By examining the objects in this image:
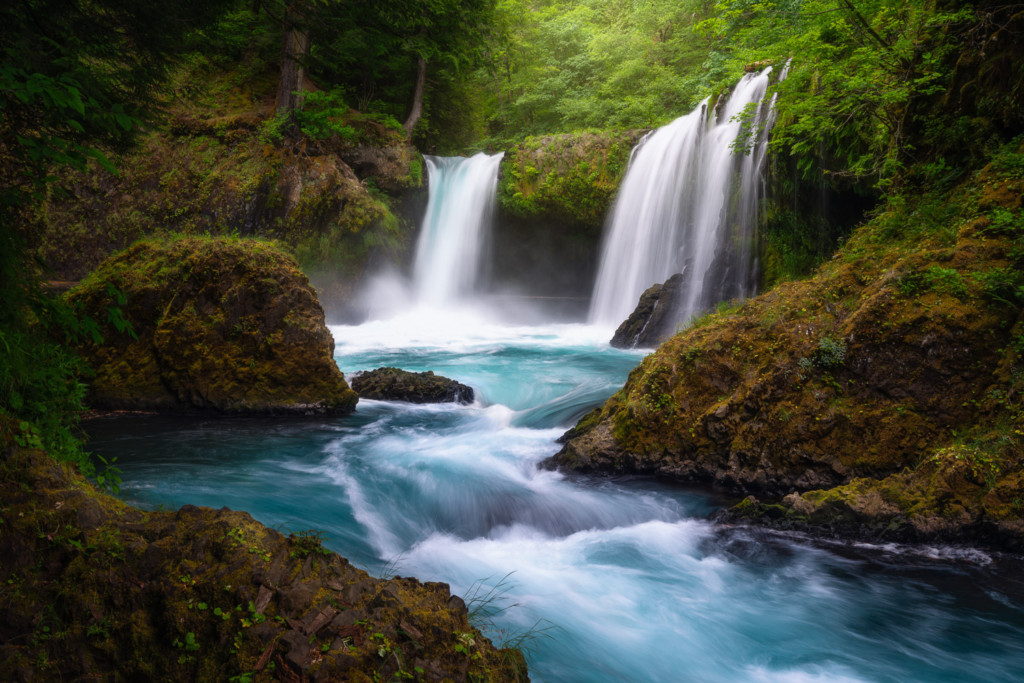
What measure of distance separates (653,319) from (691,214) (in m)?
3.06

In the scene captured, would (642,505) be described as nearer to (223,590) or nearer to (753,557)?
(753,557)

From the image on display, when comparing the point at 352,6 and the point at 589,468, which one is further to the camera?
the point at 352,6

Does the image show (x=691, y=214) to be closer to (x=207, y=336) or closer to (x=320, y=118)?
(x=320, y=118)

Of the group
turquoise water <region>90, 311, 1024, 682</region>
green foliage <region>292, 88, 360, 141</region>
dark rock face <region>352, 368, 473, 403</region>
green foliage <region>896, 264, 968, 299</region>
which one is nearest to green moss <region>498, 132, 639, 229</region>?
green foliage <region>292, 88, 360, 141</region>

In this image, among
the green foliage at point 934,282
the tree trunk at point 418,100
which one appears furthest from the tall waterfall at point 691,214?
the tree trunk at point 418,100

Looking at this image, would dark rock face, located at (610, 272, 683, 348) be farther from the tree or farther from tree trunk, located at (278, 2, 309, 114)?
the tree

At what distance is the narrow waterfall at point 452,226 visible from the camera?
62.4 feet

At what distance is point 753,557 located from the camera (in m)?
4.66

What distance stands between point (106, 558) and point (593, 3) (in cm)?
3126

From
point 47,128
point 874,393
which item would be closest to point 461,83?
point 47,128

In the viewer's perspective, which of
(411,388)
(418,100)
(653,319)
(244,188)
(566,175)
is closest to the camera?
(411,388)

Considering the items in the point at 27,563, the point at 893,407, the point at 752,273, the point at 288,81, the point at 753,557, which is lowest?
the point at 753,557

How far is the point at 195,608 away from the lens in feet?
7.66

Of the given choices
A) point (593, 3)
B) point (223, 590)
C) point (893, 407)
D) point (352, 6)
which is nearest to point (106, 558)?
point (223, 590)
